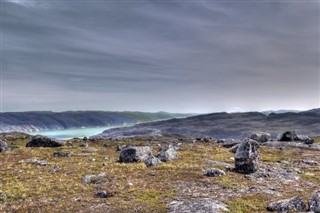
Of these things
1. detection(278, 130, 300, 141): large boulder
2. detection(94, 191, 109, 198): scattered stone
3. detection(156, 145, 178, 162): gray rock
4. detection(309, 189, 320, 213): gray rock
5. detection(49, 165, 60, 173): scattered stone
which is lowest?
detection(94, 191, 109, 198): scattered stone

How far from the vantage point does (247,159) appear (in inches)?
1799

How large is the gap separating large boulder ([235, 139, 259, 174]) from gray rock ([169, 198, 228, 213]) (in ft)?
49.7

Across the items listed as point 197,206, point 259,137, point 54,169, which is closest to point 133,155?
point 54,169

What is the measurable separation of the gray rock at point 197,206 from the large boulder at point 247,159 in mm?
15149

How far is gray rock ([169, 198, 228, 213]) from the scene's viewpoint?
93.6 feet

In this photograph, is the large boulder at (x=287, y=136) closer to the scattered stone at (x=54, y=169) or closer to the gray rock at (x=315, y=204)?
the scattered stone at (x=54, y=169)

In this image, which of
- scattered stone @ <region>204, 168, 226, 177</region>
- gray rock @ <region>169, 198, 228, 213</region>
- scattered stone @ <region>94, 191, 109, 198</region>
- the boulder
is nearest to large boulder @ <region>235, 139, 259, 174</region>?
scattered stone @ <region>204, 168, 226, 177</region>

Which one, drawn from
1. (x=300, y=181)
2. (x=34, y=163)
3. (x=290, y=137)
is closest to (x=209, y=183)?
(x=300, y=181)

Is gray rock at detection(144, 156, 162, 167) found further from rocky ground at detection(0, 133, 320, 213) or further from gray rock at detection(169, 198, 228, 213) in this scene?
gray rock at detection(169, 198, 228, 213)

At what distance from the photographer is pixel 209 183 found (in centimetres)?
3866

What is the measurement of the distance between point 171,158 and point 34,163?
19.6 metres

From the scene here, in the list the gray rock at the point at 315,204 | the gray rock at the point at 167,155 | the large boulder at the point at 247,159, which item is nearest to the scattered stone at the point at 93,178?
the gray rock at the point at 167,155

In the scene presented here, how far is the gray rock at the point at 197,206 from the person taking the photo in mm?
28531

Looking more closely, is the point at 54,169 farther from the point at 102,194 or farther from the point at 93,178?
the point at 102,194
